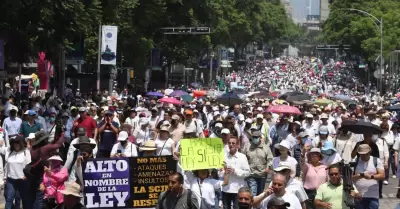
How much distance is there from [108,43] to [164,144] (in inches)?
1054

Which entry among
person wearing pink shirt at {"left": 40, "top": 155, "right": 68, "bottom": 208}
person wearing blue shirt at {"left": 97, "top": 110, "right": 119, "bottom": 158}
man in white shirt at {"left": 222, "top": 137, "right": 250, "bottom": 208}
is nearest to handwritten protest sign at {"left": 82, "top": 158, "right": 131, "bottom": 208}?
person wearing pink shirt at {"left": 40, "top": 155, "right": 68, "bottom": 208}

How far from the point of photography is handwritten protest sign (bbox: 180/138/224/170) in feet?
43.1

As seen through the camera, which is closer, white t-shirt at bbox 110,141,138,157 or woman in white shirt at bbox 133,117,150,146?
white t-shirt at bbox 110,141,138,157

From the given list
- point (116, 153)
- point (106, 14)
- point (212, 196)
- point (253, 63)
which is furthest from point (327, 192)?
point (253, 63)

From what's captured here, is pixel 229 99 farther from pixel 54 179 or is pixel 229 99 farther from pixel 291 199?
pixel 291 199

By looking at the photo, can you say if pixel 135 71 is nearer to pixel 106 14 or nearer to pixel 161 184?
pixel 106 14

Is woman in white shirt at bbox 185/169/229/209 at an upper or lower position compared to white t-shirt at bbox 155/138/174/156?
lower

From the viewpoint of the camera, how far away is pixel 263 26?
490 feet

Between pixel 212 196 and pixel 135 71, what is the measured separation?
5212 cm

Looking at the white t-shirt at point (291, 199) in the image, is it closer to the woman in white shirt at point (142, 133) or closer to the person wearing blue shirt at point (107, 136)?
the person wearing blue shirt at point (107, 136)

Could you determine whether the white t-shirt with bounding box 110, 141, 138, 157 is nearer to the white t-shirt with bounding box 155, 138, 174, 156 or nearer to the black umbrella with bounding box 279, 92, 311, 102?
the white t-shirt with bounding box 155, 138, 174, 156

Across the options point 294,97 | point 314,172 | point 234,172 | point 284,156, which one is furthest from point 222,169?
point 294,97

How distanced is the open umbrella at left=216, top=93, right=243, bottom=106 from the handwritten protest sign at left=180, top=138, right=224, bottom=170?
2180 cm

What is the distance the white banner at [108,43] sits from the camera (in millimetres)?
41719
